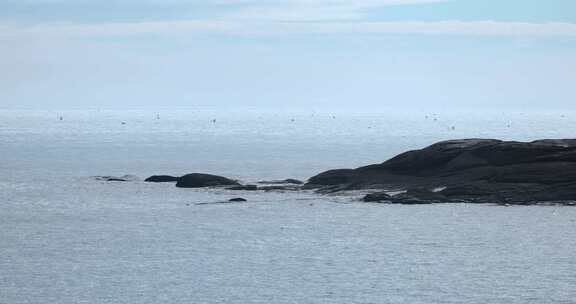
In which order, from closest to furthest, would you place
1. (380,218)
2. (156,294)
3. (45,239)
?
(156,294) → (45,239) → (380,218)

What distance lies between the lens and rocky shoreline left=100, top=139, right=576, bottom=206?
85250mm

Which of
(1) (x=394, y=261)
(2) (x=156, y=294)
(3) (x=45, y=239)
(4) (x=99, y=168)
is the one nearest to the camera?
(2) (x=156, y=294)

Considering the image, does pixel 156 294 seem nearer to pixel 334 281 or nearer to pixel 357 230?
pixel 334 281

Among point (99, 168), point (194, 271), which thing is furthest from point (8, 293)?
point (99, 168)

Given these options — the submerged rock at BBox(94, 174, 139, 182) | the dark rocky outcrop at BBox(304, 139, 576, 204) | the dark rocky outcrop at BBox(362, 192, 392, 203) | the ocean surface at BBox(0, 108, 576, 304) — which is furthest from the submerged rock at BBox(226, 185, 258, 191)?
the submerged rock at BBox(94, 174, 139, 182)

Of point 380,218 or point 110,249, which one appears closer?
point 110,249

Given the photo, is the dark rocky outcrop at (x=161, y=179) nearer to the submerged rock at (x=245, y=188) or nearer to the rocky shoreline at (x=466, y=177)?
the rocky shoreline at (x=466, y=177)

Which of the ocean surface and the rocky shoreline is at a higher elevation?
the rocky shoreline

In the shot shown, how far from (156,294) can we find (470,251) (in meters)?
20.1

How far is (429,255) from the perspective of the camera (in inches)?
2564

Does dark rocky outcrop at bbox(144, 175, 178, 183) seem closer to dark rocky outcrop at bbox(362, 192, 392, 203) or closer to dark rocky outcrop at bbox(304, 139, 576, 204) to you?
dark rocky outcrop at bbox(304, 139, 576, 204)

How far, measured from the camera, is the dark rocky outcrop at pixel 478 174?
85.3 m

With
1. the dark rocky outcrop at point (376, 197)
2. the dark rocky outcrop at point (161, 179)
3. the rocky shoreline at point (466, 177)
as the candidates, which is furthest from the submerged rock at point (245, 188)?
the dark rocky outcrop at point (376, 197)

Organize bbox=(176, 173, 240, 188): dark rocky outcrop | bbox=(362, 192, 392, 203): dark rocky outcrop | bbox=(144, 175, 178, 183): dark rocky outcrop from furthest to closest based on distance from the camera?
bbox=(144, 175, 178, 183): dark rocky outcrop < bbox=(176, 173, 240, 188): dark rocky outcrop < bbox=(362, 192, 392, 203): dark rocky outcrop
